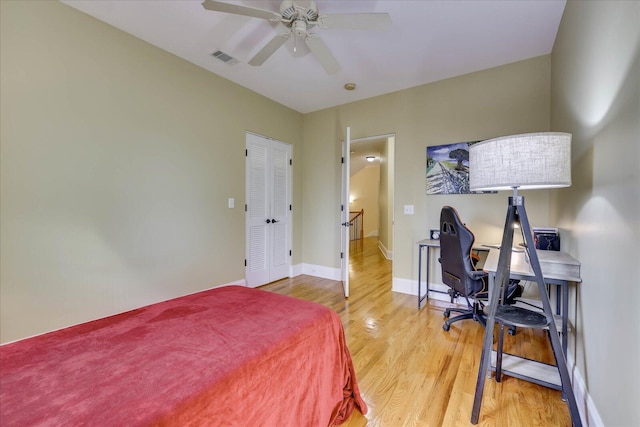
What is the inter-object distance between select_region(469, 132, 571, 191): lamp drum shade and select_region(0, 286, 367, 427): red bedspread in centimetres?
119


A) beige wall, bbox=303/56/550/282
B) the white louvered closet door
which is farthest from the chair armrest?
the white louvered closet door

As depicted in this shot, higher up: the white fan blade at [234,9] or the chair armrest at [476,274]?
the white fan blade at [234,9]

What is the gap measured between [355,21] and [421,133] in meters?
1.94

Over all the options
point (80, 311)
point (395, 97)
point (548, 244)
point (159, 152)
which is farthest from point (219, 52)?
point (548, 244)

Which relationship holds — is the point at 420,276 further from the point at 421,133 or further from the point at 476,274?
the point at 421,133

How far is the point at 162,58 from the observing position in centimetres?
277

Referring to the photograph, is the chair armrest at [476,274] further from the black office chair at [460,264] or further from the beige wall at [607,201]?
the beige wall at [607,201]

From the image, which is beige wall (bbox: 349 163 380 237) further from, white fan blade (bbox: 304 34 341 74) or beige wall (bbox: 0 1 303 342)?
white fan blade (bbox: 304 34 341 74)

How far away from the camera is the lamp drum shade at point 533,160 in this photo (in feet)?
4.21

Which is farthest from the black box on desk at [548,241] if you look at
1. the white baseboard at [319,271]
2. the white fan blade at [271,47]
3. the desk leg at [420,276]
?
the white fan blade at [271,47]

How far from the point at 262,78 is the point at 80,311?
10.00ft

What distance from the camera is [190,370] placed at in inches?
37.8

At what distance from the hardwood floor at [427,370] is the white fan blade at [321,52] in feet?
8.19

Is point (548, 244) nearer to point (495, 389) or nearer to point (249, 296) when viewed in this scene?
point (495, 389)
